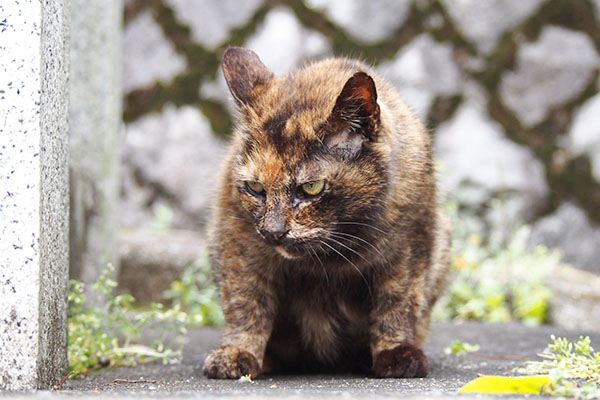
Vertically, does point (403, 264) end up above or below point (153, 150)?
below

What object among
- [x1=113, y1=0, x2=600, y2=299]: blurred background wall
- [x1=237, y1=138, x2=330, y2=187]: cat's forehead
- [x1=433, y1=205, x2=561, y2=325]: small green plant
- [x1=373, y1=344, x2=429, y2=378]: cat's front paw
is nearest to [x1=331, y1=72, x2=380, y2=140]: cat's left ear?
[x1=237, y1=138, x2=330, y2=187]: cat's forehead

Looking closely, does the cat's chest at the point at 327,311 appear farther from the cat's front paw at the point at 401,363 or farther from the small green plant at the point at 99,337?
the small green plant at the point at 99,337

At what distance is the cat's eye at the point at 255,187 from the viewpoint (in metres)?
2.74

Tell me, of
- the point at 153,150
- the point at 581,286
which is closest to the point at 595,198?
the point at 581,286

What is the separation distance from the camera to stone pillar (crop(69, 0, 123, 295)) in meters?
3.93

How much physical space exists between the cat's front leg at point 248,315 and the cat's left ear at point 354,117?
26.3 inches

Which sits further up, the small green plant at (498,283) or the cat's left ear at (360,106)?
the cat's left ear at (360,106)

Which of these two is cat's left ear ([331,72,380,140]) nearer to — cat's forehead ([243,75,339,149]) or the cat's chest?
cat's forehead ([243,75,339,149])

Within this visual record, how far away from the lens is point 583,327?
4.71 meters

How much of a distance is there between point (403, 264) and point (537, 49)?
3333 mm

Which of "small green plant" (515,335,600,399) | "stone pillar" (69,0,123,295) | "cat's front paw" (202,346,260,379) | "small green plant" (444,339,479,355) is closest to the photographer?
"small green plant" (515,335,600,399)

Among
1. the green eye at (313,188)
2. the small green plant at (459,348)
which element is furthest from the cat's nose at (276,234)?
the small green plant at (459,348)

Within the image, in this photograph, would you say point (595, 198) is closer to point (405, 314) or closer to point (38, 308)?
point (405, 314)

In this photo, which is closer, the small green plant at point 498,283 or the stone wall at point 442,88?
the small green plant at point 498,283
